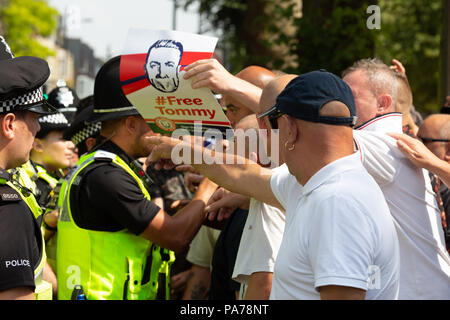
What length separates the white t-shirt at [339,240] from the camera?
2037 mm

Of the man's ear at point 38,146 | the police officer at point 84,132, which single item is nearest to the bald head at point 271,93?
the police officer at point 84,132

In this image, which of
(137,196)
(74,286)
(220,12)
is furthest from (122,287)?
(220,12)

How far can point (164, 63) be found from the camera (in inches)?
111

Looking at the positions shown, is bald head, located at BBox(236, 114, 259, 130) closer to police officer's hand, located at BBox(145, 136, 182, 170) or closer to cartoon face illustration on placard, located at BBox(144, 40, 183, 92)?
police officer's hand, located at BBox(145, 136, 182, 170)

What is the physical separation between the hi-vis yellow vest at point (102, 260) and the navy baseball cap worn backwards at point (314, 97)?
1.54m

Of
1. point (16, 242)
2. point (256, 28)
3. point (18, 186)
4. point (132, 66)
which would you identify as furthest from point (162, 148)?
point (256, 28)

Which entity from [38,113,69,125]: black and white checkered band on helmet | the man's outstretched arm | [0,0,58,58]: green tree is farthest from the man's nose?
[0,0,58,58]: green tree

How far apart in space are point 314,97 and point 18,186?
1466mm

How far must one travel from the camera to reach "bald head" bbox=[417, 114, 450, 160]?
4.36 meters

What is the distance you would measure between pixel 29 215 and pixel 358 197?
141 centimetres

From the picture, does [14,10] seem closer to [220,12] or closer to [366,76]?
[220,12]

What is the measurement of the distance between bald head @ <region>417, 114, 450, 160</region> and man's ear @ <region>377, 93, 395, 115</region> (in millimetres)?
967

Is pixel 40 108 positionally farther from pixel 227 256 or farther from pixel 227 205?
pixel 227 256

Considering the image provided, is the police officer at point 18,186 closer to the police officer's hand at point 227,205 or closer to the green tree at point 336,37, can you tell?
the police officer's hand at point 227,205
